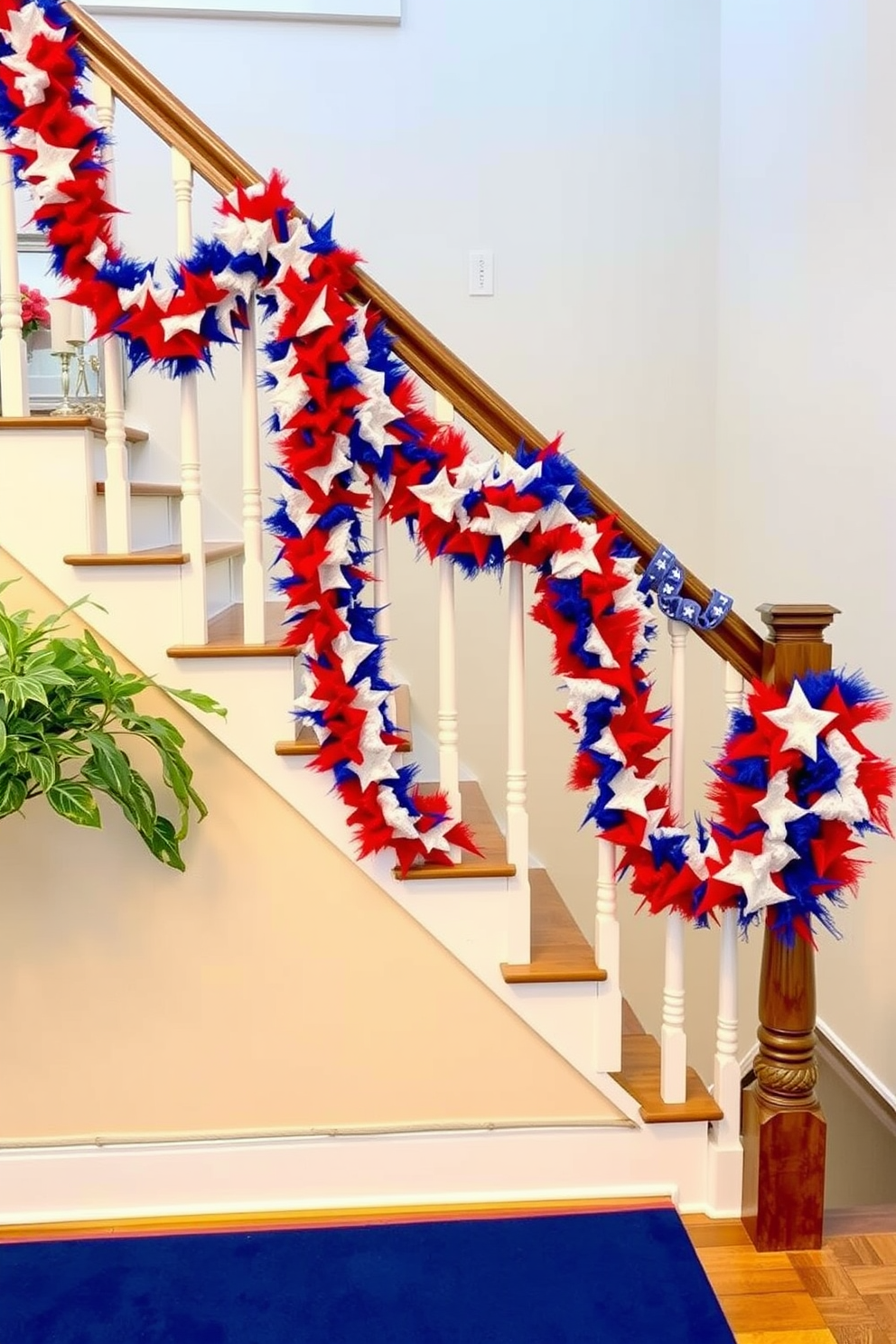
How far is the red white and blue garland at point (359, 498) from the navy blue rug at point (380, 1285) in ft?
1.87

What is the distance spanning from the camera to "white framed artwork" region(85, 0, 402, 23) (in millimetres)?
2775

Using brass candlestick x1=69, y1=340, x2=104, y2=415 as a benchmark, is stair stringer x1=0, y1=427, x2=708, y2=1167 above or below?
below

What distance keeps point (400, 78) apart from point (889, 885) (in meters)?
2.49

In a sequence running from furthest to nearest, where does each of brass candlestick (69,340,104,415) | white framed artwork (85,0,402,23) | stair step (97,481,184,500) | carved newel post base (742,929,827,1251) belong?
white framed artwork (85,0,402,23) → brass candlestick (69,340,104,415) → stair step (97,481,184,500) → carved newel post base (742,929,827,1251)

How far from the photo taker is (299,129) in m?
2.87

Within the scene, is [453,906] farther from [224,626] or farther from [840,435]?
[840,435]

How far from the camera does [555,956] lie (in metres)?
1.84

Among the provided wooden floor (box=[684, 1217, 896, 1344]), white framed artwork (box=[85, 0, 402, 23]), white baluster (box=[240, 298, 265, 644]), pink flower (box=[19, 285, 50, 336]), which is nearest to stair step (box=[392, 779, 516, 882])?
white baluster (box=[240, 298, 265, 644])

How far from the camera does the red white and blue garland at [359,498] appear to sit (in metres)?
1.61

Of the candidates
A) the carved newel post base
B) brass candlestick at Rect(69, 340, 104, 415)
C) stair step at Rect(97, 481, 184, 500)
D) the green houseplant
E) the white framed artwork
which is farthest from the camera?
the white framed artwork

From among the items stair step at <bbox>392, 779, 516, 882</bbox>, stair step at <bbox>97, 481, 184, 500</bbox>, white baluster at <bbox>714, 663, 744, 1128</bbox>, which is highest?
stair step at <bbox>97, 481, 184, 500</bbox>

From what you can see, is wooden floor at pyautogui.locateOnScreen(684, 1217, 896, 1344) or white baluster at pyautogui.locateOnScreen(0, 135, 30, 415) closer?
wooden floor at pyautogui.locateOnScreen(684, 1217, 896, 1344)

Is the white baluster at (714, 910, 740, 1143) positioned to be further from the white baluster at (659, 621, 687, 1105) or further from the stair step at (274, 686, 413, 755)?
the stair step at (274, 686, 413, 755)

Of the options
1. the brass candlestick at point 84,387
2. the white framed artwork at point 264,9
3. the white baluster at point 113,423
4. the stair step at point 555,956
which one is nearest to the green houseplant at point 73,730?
the white baluster at point 113,423
